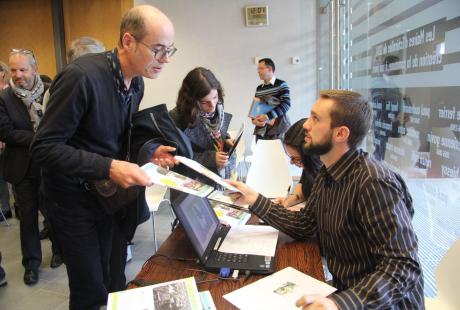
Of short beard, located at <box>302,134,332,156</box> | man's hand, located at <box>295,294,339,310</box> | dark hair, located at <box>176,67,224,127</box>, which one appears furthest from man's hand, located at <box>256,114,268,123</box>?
man's hand, located at <box>295,294,339,310</box>

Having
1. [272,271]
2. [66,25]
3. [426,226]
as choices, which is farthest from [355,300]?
[66,25]

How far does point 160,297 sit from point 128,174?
41 cm

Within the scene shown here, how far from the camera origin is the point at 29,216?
2.78m

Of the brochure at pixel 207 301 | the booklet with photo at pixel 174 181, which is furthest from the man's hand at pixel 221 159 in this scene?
the brochure at pixel 207 301

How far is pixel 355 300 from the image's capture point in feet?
3.21

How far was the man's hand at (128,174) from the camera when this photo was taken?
1190 millimetres

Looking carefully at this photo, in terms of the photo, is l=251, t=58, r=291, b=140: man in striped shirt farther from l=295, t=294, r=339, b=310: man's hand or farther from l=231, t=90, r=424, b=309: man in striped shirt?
l=295, t=294, r=339, b=310: man's hand

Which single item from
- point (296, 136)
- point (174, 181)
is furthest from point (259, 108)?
point (174, 181)

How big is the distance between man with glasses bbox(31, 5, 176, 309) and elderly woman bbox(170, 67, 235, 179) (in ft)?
1.76

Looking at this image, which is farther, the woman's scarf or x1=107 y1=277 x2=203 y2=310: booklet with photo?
the woman's scarf

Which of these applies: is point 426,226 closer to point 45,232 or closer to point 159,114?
point 159,114

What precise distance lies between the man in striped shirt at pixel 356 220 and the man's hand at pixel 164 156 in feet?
1.63

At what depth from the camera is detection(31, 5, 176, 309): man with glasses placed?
1270 millimetres

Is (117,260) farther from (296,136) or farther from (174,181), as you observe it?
(296,136)
